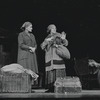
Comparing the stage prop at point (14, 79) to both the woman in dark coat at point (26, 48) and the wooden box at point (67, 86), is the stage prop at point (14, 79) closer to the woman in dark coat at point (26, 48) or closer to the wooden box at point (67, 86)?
the wooden box at point (67, 86)

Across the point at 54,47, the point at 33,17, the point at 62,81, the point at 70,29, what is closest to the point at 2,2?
the point at 33,17

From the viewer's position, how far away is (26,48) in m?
9.55

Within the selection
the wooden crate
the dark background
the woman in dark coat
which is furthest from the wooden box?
the dark background

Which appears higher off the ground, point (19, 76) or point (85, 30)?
point (85, 30)

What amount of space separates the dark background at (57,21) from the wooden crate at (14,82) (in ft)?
12.9

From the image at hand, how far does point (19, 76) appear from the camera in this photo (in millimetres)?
8688

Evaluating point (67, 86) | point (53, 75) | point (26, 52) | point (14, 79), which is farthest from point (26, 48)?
point (67, 86)

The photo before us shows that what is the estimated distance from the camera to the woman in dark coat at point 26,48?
31.1ft

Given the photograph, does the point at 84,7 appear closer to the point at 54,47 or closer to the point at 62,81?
the point at 54,47

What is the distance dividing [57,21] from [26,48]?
340 cm

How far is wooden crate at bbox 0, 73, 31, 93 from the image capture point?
859 cm

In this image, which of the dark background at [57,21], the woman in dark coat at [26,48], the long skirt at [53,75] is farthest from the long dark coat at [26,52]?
the dark background at [57,21]

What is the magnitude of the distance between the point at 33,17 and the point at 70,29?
4.45 ft

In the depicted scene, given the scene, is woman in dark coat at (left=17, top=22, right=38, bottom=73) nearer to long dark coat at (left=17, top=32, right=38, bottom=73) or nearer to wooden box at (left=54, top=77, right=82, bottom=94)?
long dark coat at (left=17, top=32, right=38, bottom=73)
